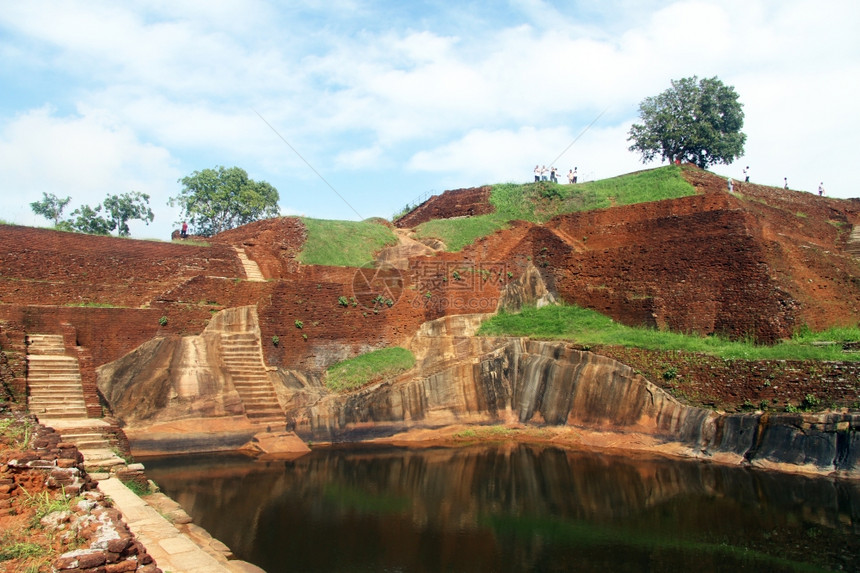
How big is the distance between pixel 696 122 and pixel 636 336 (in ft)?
50.3

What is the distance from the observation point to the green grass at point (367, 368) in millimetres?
19453

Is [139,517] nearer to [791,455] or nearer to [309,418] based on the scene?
[309,418]

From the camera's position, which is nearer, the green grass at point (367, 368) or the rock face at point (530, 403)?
the rock face at point (530, 403)

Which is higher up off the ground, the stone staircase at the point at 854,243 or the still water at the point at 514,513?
the stone staircase at the point at 854,243

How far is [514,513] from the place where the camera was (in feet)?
40.0

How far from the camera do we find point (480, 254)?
24.2m

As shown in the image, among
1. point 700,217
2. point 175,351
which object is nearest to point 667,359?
point 700,217

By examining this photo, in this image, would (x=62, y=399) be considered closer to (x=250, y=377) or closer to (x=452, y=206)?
(x=250, y=377)

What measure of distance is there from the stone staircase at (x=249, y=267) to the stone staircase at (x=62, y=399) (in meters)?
6.68

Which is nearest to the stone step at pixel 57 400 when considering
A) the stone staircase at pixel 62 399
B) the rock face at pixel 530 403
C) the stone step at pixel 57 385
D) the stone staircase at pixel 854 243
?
the stone staircase at pixel 62 399

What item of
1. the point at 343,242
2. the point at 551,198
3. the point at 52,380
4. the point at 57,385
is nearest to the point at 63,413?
the point at 57,385

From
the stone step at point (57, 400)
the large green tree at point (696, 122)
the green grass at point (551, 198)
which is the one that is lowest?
the stone step at point (57, 400)

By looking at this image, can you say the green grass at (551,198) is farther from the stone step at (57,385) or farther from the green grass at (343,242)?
the stone step at (57,385)

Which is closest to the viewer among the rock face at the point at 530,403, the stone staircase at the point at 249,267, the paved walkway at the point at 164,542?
the paved walkway at the point at 164,542
